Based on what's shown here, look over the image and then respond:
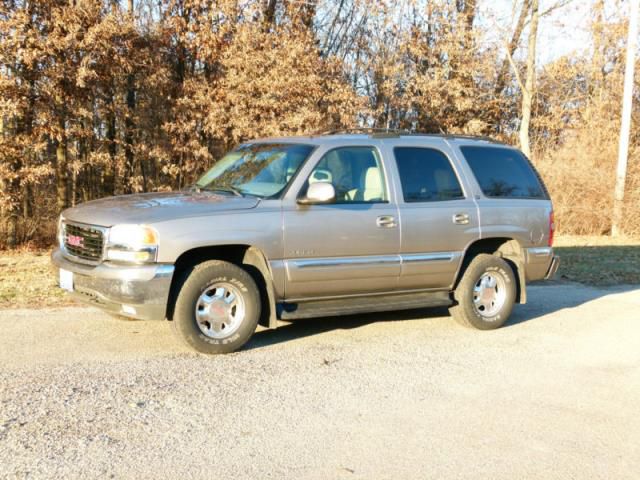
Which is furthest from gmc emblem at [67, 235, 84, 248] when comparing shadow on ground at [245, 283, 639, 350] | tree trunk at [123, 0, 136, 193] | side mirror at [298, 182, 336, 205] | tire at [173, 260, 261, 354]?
tree trunk at [123, 0, 136, 193]

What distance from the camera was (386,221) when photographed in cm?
685

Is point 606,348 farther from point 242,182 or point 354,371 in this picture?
point 242,182

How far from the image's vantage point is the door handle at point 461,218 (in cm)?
730

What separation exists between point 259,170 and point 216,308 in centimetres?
153

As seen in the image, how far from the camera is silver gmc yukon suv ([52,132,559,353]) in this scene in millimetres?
5902

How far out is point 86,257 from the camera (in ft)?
20.2

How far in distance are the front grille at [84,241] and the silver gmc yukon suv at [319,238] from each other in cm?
2

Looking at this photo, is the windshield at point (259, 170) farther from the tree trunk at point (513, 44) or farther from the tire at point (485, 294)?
the tree trunk at point (513, 44)

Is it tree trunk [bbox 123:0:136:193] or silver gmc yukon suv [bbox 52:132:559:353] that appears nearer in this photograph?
silver gmc yukon suv [bbox 52:132:559:353]

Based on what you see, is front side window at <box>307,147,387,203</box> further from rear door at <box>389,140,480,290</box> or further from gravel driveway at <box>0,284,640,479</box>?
gravel driveway at <box>0,284,640,479</box>

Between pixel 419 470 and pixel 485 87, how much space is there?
20.6 m

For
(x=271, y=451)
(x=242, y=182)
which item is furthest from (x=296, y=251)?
(x=271, y=451)

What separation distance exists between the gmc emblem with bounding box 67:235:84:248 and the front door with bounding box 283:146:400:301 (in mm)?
1801

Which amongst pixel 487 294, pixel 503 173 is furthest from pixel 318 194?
pixel 503 173
